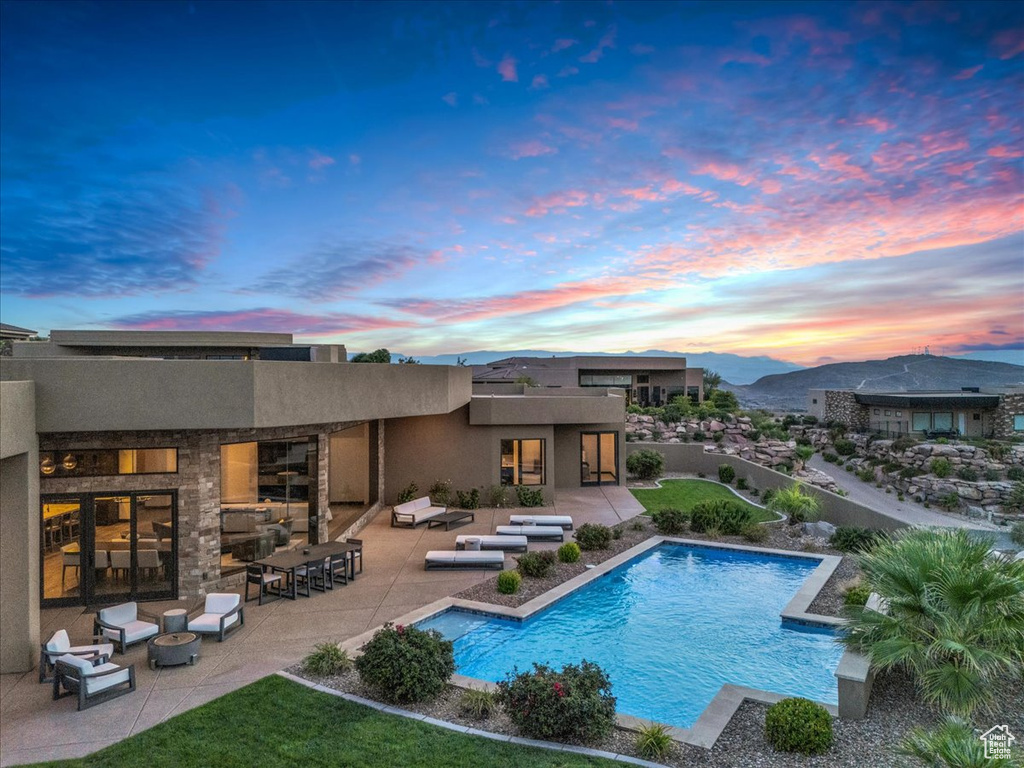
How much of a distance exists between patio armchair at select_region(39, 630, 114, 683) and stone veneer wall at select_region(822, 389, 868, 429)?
160 feet

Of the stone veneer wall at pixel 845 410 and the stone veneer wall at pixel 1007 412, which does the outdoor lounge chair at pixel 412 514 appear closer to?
the stone veneer wall at pixel 1007 412

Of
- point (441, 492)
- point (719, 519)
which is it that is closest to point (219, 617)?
point (441, 492)

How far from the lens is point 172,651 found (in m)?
8.30

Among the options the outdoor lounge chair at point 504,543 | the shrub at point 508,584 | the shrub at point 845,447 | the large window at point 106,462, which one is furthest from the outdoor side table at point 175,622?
the shrub at point 845,447

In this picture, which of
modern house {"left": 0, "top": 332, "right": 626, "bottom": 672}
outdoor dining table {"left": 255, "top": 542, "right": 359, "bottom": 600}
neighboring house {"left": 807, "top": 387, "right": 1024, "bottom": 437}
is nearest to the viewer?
modern house {"left": 0, "top": 332, "right": 626, "bottom": 672}

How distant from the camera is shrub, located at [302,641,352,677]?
8.05 metres

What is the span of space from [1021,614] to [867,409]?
43968 mm

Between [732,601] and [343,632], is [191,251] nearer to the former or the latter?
[343,632]

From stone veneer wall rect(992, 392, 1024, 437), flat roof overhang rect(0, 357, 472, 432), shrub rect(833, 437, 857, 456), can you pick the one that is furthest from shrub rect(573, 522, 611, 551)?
stone veneer wall rect(992, 392, 1024, 437)

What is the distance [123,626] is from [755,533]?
14414 mm

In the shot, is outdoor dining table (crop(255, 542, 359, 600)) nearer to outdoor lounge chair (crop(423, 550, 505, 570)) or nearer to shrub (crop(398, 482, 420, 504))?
Answer: outdoor lounge chair (crop(423, 550, 505, 570))

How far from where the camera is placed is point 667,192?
68.7 feet

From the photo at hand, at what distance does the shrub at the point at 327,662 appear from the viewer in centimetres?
805

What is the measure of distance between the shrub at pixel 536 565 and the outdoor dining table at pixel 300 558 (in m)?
3.71
